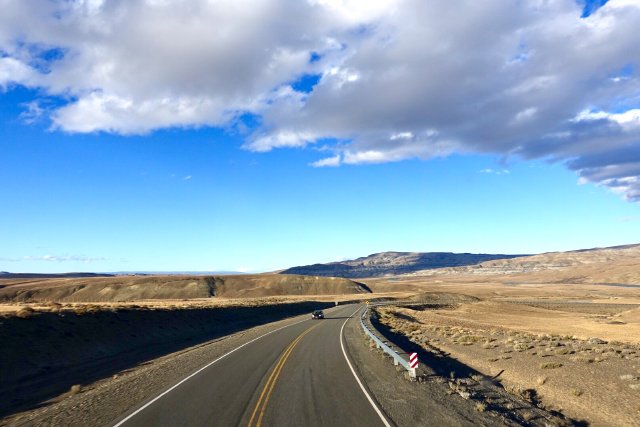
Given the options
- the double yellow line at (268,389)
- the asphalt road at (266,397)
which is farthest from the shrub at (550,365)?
the double yellow line at (268,389)

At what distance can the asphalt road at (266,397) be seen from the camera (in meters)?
12.3

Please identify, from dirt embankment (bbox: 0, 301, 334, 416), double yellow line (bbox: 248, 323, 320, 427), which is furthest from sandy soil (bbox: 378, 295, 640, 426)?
dirt embankment (bbox: 0, 301, 334, 416)

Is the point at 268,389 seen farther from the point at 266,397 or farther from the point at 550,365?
the point at 550,365

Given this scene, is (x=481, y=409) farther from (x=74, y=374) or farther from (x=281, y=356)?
(x=74, y=374)

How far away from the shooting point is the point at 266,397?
48.2ft

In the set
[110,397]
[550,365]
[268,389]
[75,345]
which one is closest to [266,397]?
[268,389]

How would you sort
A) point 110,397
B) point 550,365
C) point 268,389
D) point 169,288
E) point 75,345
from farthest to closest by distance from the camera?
point 169,288 < point 75,345 < point 550,365 < point 110,397 < point 268,389

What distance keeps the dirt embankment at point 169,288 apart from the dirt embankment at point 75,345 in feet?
306

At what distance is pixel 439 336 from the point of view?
35.5 metres

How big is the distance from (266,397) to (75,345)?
19.7m

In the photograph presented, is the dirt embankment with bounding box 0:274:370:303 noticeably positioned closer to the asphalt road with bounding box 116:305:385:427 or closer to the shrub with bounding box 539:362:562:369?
the asphalt road with bounding box 116:305:385:427

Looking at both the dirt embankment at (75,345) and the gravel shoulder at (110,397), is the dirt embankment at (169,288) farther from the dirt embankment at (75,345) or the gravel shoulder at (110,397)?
the gravel shoulder at (110,397)

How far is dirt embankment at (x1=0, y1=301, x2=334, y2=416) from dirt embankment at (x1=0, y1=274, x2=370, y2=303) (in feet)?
306

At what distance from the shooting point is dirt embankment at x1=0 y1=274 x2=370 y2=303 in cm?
12262
